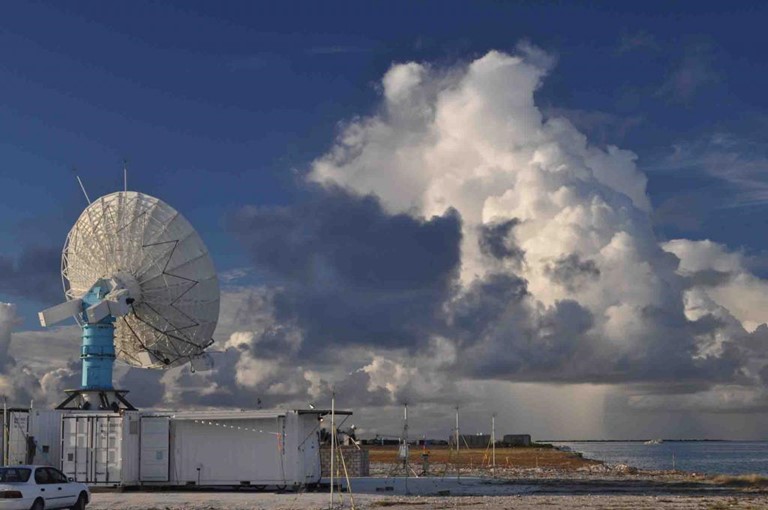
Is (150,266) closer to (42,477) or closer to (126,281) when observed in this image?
(126,281)

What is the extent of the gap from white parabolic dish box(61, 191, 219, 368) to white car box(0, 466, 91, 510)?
21.9 m

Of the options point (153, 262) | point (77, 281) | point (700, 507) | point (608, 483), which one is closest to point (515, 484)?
point (608, 483)

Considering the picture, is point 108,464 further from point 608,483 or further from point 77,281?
point 608,483

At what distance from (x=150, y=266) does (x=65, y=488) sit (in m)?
22.6

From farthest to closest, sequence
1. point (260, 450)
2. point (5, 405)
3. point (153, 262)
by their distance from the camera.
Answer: point (153, 262) → point (260, 450) → point (5, 405)

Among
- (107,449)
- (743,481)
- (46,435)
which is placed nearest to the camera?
(107,449)

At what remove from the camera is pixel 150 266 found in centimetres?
5394

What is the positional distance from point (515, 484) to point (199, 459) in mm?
17716

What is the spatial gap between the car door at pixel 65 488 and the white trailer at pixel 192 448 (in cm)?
1472

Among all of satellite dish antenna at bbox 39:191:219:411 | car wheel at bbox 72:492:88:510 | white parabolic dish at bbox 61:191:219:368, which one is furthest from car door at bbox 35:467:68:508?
white parabolic dish at bbox 61:191:219:368

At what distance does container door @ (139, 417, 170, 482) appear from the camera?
49.3 metres

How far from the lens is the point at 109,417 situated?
4916 cm

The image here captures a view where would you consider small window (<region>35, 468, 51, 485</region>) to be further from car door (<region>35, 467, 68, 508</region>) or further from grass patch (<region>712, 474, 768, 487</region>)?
grass patch (<region>712, 474, 768, 487</region>)

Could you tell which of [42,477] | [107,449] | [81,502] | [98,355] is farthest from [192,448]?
[42,477]
